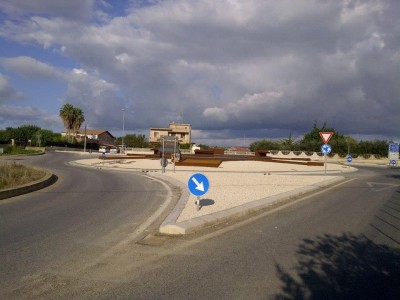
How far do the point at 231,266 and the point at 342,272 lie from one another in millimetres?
1613

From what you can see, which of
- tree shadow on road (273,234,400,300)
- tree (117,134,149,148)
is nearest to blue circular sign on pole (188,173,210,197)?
tree shadow on road (273,234,400,300)

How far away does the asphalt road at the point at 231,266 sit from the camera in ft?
16.8

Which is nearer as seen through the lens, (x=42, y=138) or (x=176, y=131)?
(x=42, y=138)

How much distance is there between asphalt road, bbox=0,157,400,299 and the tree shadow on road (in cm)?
1

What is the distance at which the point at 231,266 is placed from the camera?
621 cm

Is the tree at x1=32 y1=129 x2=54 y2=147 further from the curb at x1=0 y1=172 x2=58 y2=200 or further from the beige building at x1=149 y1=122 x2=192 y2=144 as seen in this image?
the curb at x1=0 y1=172 x2=58 y2=200

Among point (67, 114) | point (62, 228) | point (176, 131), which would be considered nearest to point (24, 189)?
point (62, 228)

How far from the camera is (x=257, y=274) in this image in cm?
584

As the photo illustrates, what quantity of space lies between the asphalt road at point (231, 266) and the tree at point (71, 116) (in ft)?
307

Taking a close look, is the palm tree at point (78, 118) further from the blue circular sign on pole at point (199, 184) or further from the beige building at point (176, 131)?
the blue circular sign on pole at point (199, 184)

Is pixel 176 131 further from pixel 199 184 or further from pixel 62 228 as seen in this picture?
pixel 62 228

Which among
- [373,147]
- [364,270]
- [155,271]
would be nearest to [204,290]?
[155,271]

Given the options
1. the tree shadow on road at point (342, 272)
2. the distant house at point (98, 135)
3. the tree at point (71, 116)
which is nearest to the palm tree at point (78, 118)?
A: the tree at point (71, 116)

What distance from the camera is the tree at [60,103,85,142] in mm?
98250
